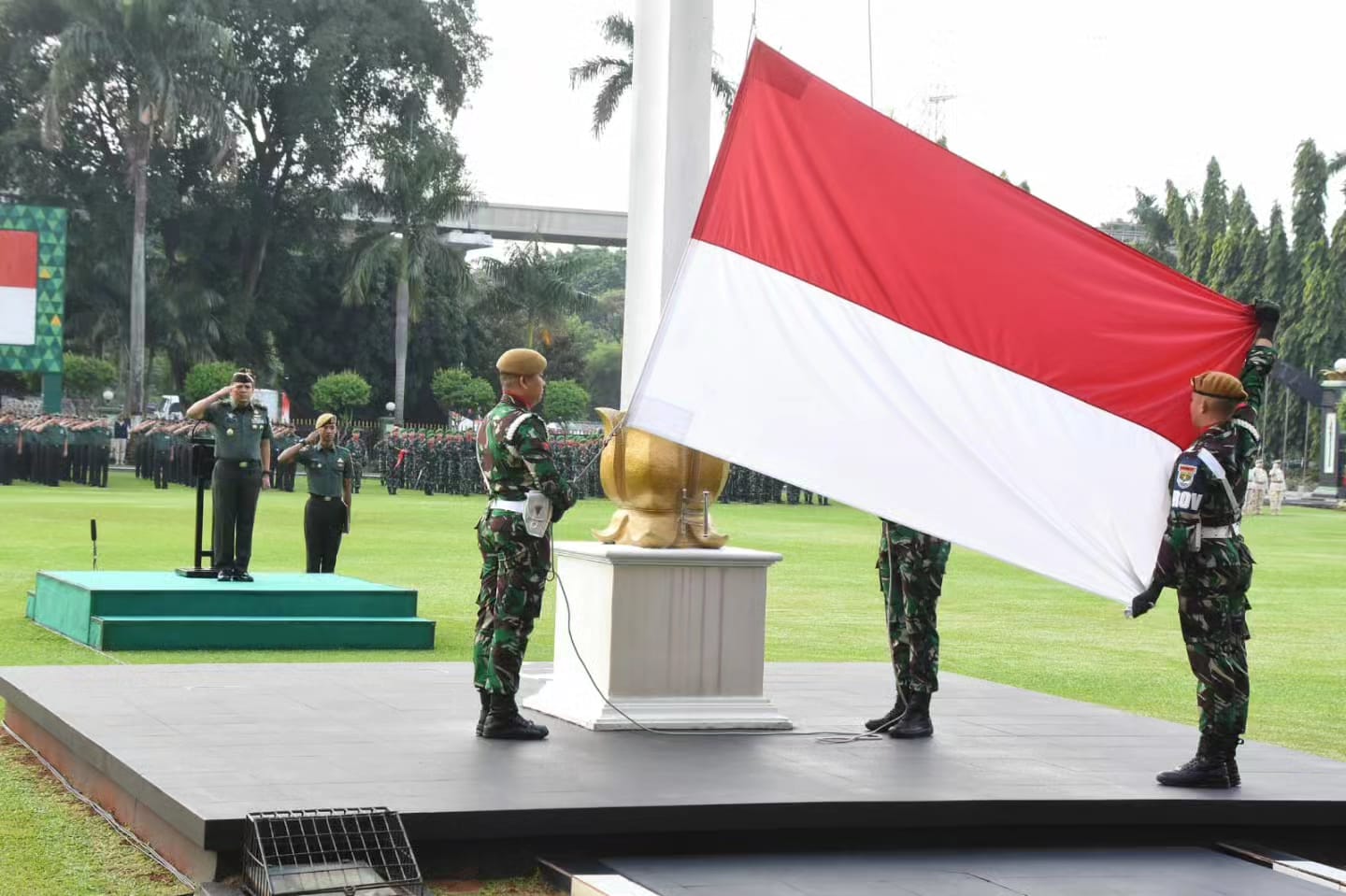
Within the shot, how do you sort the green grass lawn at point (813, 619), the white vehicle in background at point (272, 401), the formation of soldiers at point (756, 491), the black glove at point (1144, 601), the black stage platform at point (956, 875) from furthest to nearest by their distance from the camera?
the white vehicle in background at point (272, 401)
the formation of soldiers at point (756, 491)
the green grass lawn at point (813, 619)
the black glove at point (1144, 601)
the black stage platform at point (956, 875)

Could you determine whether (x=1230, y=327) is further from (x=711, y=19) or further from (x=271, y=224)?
(x=271, y=224)

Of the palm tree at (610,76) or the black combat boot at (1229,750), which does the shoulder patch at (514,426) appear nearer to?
the black combat boot at (1229,750)

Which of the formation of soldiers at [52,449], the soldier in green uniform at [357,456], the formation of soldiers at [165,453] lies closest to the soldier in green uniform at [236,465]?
the formation of soldiers at [165,453]

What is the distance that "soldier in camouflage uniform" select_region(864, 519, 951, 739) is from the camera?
278 inches

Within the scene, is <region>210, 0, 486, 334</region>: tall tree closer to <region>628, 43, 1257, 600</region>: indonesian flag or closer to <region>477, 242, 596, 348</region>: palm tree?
<region>477, 242, 596, 348</region>: palm tree

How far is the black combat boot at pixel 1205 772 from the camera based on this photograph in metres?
6.05

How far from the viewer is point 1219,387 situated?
5.80 metres

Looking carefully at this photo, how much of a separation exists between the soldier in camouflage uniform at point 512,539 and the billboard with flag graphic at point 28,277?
97.4ft

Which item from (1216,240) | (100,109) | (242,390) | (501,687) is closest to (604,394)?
(1216,240)

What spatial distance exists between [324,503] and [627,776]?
7.84 meters

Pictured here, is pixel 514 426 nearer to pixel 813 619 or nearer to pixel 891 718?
pixel 891 718

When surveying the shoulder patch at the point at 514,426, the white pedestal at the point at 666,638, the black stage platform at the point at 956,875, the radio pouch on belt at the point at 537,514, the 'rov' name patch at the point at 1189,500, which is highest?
the shoulder patch at the point at 514,426

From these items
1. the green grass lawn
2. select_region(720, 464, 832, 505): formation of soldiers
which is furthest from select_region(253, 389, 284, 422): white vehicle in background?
the green grass lawn

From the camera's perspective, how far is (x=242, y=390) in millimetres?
12234
